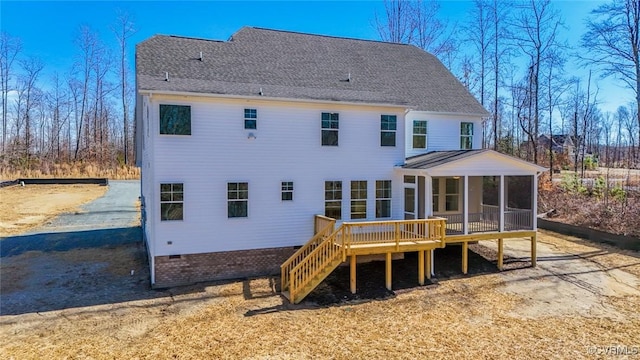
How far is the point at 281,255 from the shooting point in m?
13.1

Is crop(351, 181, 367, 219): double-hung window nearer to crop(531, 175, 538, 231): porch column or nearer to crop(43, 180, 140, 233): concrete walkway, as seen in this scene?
crop(531, 175, 538, 231): porch column

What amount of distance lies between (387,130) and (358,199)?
280 centimetres

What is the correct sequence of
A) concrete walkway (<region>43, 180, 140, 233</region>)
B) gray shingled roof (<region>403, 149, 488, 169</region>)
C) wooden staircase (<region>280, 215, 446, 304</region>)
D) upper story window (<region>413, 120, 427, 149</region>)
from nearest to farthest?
wooden staircase (<region>280, 215, 446, 304</region>), gray shingled roof (<region>403, 149, 488, 169</region>), upper story window (<region>413, 120, 427, 149</region>), concrete walkway (<region>43, 180, 140, 233</region>)

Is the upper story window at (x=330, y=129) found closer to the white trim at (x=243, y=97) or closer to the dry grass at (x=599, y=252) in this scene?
the white trim at (x=243, y=97)

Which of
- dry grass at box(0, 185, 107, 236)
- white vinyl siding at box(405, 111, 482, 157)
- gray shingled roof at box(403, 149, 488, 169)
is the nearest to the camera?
gray shingled roof at box(403, 149, 488, 169)

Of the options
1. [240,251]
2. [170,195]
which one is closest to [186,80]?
[170,195]

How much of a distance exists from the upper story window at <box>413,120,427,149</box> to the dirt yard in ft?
15.5

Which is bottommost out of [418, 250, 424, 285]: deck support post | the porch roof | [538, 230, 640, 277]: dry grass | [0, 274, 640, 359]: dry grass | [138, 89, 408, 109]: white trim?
[0, 274, 640, 359]: dry grass

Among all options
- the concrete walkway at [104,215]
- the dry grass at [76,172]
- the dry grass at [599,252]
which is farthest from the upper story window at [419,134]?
the dry grass at [76,172]

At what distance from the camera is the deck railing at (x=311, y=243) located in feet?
38.4

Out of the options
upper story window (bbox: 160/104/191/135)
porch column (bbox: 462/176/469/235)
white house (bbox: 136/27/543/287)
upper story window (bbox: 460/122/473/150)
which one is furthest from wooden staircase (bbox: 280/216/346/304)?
upper story window (bbox: 460/122/473/150)

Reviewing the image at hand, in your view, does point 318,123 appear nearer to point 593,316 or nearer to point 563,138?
point 593,316

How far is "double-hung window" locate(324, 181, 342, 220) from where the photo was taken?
13.6 m

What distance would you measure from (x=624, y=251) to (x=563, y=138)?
136ft
